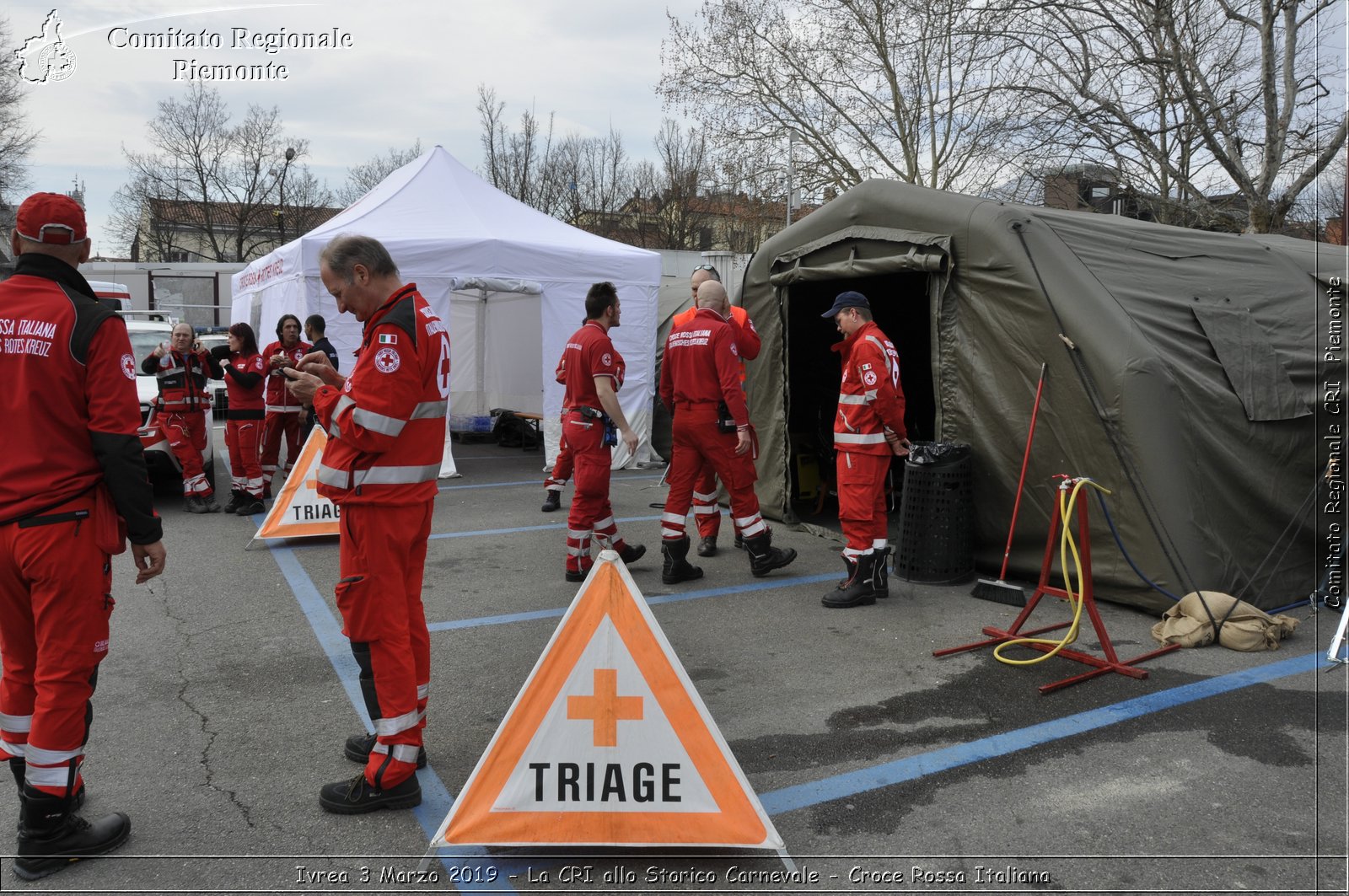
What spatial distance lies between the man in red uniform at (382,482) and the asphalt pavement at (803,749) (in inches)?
10.5

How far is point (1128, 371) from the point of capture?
5617 millimetres

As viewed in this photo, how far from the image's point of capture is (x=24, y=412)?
296 cm

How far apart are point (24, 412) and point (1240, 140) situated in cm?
1796

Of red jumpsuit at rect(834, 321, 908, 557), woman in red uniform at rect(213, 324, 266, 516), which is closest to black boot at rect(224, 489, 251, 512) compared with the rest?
woman in red uniform at rect(213, 324, 266, 516)

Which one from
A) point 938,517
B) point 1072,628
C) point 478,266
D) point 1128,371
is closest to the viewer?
point 1072,628

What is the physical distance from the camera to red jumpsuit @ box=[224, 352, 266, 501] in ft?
29.3

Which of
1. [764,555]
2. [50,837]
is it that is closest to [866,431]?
[764,555]

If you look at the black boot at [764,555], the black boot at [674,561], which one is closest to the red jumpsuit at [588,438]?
the black boot at [674,561]

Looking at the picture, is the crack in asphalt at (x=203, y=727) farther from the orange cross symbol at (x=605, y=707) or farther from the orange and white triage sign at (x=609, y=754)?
the orange cross symbol at (x=605, y=707)

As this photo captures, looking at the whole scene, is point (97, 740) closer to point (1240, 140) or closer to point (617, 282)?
point (617, 282)

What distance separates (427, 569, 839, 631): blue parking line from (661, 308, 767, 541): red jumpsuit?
39 centimetres

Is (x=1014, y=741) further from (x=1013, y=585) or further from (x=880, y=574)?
(x=1013, y=585)

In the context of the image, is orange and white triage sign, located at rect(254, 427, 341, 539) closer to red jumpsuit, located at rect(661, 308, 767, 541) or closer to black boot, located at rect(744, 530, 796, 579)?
red jumpsuit, located at rect(661, 308, 767, 541)

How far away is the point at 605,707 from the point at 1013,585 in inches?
164
